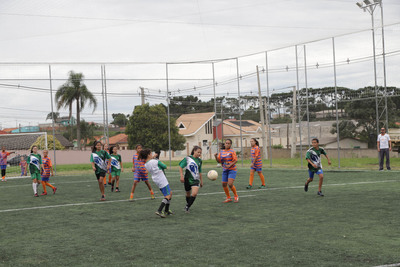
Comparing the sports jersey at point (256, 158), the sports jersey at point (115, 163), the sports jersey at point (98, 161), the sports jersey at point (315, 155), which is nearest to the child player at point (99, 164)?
the sports jersey at point (98, 161)

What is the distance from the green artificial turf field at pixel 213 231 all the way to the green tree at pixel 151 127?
140ft

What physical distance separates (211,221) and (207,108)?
6057cm

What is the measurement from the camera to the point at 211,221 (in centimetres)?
958

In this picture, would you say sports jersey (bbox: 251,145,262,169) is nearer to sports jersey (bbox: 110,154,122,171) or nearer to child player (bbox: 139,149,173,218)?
sports jersey (bbox: 110,154,122,171)

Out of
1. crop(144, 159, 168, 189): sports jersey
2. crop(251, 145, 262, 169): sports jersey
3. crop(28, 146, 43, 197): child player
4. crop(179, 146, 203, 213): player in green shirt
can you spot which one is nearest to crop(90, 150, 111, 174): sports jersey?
crop(28, 146, 43, 197): child player

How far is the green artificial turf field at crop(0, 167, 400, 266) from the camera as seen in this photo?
644cm

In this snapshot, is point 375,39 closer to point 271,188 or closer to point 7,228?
point 271,188

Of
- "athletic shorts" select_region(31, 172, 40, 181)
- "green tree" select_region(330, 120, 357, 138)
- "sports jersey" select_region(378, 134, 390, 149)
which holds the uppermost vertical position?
"green tree" select_region(330, 120, 357, 138)

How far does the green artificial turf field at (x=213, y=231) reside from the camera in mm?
6438

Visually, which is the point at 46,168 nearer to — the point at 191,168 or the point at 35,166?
the point at 35,166

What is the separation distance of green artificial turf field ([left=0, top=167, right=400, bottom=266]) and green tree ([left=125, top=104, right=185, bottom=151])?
42.7 meters

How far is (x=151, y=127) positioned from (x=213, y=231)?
49.6 metres

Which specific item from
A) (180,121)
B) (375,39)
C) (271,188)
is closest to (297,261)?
(271,188)

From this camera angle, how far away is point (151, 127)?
57.6 m
